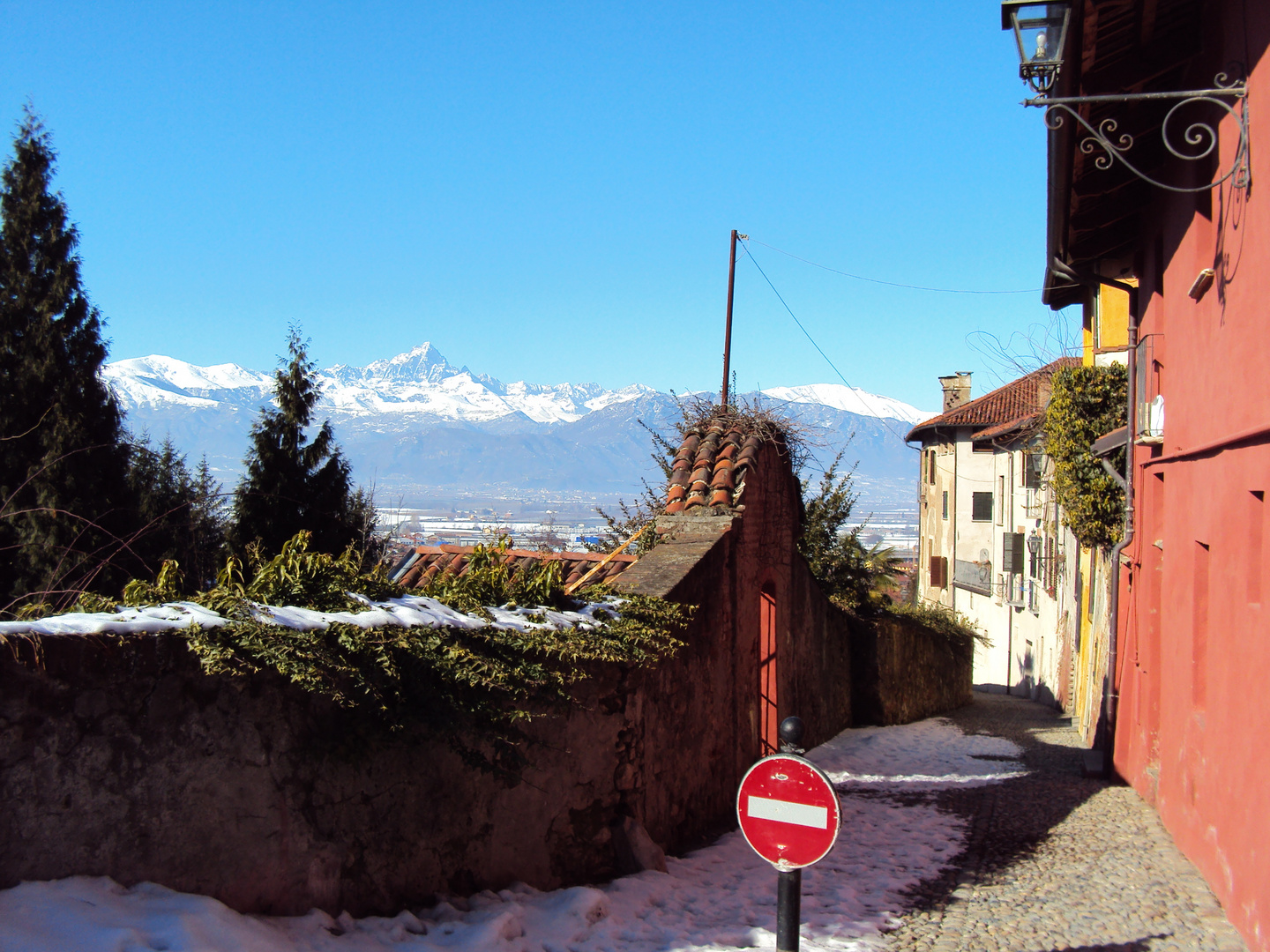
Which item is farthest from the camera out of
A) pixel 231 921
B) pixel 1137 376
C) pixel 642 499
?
pixel 642 499

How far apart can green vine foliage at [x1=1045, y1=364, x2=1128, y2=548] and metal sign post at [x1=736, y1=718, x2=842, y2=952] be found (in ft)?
29.1

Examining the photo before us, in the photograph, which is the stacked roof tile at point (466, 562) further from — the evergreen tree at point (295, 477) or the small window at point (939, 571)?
the small window at point (939, 571)

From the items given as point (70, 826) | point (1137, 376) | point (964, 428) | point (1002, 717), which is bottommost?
point (1002, 717)

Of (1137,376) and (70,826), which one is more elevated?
(1137,376)

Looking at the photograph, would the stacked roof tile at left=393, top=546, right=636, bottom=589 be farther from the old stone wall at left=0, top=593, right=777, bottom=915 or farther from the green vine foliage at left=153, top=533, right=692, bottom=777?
the old stone wall at left=0, top=593, right=777, bottom=915

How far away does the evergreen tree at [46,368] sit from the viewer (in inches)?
890

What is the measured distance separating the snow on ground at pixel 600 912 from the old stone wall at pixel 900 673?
20.3 ft

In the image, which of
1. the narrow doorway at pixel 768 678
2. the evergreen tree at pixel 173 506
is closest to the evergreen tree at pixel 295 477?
the evergreen tree at pixel 173 506

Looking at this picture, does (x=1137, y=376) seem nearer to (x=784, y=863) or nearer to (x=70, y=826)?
(x=784, y=863)

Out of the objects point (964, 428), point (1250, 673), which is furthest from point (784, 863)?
point (964, 428)

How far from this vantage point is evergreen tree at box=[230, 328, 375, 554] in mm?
27469

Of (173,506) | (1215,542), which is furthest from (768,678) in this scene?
(173,506)

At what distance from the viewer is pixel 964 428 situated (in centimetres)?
3684

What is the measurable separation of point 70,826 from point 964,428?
1436 inches
